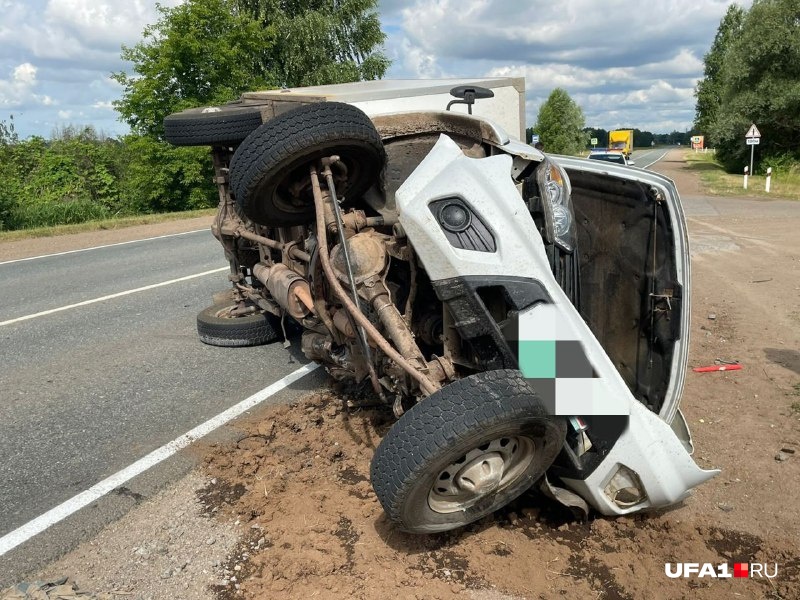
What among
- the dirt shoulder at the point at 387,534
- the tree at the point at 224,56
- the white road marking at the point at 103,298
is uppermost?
the tree at the point at 224,56

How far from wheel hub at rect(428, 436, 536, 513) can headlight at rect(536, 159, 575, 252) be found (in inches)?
39.5

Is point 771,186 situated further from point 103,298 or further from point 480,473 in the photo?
point 480,473

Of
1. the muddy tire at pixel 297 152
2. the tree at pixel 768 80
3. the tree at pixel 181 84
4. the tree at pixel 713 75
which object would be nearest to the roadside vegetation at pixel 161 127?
the tree at pixel 181 84

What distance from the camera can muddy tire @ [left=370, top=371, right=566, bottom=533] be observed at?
246 cm

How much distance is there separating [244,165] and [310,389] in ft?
6.71

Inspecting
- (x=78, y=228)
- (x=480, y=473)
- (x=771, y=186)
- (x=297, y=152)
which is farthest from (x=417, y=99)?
(x=771, y=186)

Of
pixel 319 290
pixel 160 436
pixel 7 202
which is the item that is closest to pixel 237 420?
pixel 160 436

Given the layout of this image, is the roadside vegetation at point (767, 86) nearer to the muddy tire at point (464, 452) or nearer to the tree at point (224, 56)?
the tree at point (224, 56)

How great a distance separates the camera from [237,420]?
14.3 feet

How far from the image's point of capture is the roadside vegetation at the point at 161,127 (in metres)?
22.5

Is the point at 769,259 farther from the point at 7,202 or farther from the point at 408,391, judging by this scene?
the point at 7,202

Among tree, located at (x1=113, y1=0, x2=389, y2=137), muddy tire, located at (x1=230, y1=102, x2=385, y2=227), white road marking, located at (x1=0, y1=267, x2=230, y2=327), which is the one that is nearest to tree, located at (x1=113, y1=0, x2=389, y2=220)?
tree, located at (x1=113, y1=0, x2=389, y2=137)

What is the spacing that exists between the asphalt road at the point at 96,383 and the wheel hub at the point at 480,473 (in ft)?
5.65

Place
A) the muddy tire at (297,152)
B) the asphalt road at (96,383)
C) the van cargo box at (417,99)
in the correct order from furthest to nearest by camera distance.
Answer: the van cargo box at (417,99) < the asphalt road at (96,383) < the muddy tire at (297,152)
